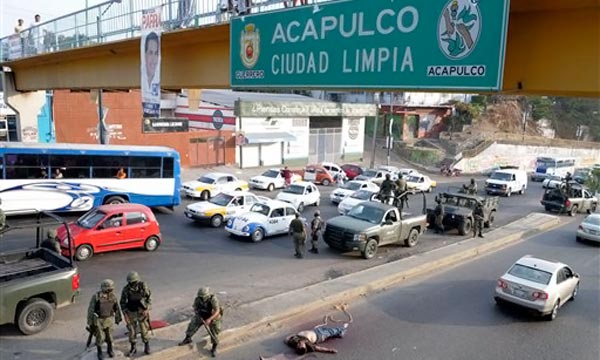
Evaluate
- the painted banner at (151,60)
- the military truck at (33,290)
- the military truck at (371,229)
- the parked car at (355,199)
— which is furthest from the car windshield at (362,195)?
the military truck at (33,290)

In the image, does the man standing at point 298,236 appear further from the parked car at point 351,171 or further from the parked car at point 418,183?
the parked car at point 351,171

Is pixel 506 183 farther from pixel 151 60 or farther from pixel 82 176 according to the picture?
Answer: pixel 151 60

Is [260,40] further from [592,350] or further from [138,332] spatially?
[592,350]

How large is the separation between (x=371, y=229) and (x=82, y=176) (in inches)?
475

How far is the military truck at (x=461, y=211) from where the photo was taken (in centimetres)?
2101

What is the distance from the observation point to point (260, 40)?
30.0ft

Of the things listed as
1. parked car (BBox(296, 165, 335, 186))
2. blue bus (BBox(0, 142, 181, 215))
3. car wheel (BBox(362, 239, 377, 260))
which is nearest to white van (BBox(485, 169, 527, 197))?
parked car (BBox(296, 165, 335, 186))

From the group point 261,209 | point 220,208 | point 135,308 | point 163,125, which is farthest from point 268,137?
point 135,308

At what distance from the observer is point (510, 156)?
186 ft

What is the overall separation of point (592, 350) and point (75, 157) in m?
18.7

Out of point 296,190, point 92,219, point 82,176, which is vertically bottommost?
point 296,190

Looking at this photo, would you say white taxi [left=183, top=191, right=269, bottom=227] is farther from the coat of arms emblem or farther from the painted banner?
the coat of arms emblem

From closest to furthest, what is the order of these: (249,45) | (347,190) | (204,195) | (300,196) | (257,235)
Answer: (249,45), (257,235), (300,196), (204,195), (347,190)

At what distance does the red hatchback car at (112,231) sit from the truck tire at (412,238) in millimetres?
9239
